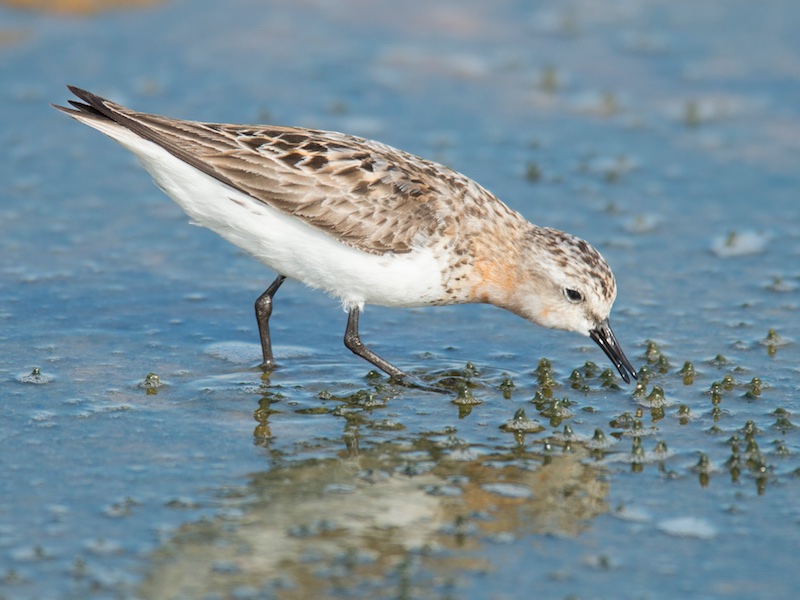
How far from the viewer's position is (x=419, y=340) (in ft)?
32.4

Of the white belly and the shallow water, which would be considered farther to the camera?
the white belly

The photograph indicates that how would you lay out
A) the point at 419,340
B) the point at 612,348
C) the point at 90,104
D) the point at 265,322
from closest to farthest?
the point at 90,104, the point at 612,348, the point at 265,322, the point at 419,340

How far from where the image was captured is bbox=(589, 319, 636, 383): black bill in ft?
29.1

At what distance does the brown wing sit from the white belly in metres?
0.09

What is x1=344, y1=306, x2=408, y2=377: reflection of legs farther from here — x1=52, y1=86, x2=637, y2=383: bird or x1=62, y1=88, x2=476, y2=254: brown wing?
x1=62, y1=88, x2=476, y2=254: brown wing

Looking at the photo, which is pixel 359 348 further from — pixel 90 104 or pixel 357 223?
pixel 90 104

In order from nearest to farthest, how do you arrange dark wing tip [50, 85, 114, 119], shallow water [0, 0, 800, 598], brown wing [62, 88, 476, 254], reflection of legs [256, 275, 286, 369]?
shallow water [0, 0, 800, 598]
dark wing tip [50, 85, 114, 119]
brown wing [62, 88, 476, 254]
reflection of legs [256, 275, 286, 369]

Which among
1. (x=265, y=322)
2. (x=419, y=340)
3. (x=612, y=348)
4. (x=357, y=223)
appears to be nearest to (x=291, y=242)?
(x=357, y=223)

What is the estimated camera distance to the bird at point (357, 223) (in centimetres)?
859

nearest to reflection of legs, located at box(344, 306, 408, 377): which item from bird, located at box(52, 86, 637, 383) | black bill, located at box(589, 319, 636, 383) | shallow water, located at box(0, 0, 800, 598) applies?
bird, located at box(52, 86, 637, 383)

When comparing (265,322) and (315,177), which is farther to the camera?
(265,322)

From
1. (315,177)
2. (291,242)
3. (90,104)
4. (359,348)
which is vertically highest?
(90,104)

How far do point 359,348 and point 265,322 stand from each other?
0.82 metres

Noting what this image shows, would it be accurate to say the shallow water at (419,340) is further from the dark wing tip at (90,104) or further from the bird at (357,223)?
the dark wing tip at (90,104)
